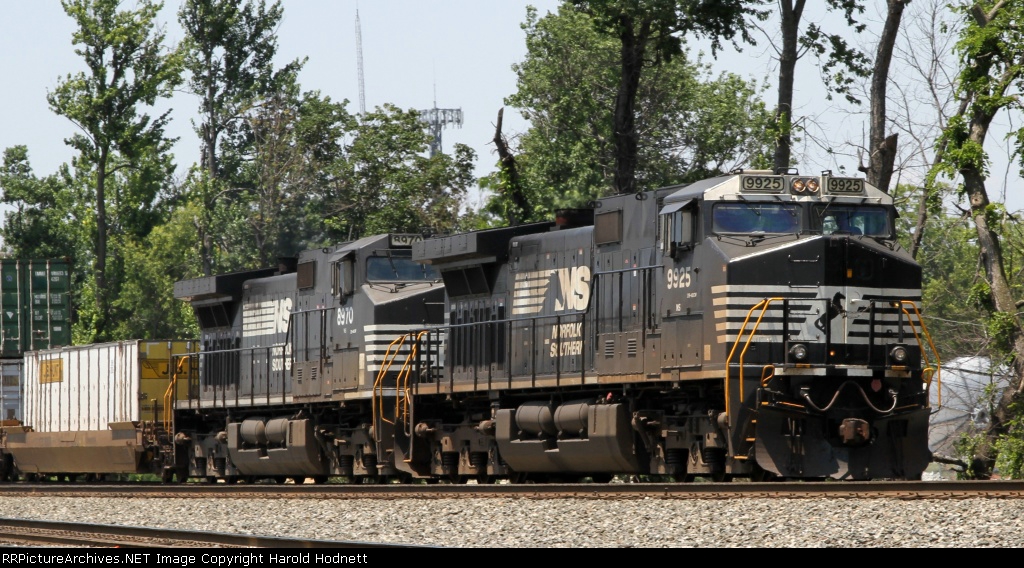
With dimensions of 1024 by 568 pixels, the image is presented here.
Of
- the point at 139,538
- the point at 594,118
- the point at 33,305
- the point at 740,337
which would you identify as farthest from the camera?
the point at 594,118

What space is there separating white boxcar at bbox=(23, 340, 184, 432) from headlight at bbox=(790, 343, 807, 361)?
15.5m

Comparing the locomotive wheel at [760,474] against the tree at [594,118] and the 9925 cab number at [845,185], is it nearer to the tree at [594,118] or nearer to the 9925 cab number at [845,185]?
the 9925 cab number at [845,185]

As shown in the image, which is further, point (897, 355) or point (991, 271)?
point (991, 271)

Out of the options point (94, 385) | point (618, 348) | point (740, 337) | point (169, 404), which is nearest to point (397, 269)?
point (618, 348)

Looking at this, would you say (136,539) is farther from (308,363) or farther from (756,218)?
(308,363)

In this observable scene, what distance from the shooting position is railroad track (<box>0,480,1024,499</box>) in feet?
39.4

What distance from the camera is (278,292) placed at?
23875mm

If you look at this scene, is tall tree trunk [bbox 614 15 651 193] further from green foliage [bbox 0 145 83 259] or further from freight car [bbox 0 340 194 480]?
green foliage [bbox 0 145 83 259]

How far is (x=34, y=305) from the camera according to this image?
110 ft

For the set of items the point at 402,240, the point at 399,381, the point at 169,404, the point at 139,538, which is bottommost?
the point at 139,538

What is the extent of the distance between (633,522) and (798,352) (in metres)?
3.42

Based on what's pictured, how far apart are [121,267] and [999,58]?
4334 cm

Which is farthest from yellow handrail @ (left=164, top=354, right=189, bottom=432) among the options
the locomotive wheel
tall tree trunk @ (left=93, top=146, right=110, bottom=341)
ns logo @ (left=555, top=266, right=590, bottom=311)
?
tall tree trunk @ (left=93, top=146, right=110, bottom=341)
